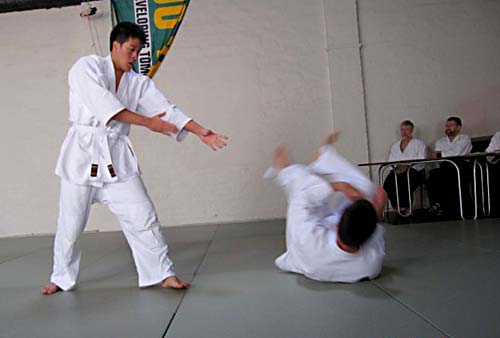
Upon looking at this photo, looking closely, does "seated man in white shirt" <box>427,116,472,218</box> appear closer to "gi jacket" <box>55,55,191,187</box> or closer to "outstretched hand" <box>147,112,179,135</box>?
"gi jacket" <box>55,55,191,187</box>

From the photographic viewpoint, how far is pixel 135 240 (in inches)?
92.0

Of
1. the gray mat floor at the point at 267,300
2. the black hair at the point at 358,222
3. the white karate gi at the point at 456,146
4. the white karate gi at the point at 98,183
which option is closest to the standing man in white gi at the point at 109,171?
the white karate gi at the point at 98,183

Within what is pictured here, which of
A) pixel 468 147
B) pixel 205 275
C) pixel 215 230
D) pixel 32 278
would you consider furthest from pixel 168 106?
pixel 468 147

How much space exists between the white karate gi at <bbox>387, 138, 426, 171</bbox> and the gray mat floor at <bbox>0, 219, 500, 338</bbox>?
88.1 inches

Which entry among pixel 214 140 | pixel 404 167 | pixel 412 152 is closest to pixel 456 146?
pixel 412 152

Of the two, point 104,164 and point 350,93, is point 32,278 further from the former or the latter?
point 350,93

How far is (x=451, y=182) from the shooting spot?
4922 millimetres

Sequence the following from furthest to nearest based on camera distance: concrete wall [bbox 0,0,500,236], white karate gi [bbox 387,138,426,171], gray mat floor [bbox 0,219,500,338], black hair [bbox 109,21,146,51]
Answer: concrete wall [bbox 0,0,500,236], white karate gi [bbox 387,138,426,171], black hair [bbox 109,21,146,51], gray mat floor [bbox 0,219,500,338]

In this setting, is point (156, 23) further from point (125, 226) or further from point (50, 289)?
point (50, 289)

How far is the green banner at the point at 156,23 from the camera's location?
5.87 m

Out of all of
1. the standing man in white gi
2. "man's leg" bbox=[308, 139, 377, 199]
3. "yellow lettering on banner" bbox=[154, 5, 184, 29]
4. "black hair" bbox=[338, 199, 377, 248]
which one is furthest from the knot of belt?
"yellow lettering on banner" bbox=[154, 5, 184, 29]

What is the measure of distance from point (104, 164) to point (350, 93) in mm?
4340

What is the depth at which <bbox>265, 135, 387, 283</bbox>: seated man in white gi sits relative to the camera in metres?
1.86

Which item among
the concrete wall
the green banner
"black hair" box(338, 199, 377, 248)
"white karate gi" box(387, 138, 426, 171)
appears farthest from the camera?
the concrete wall
